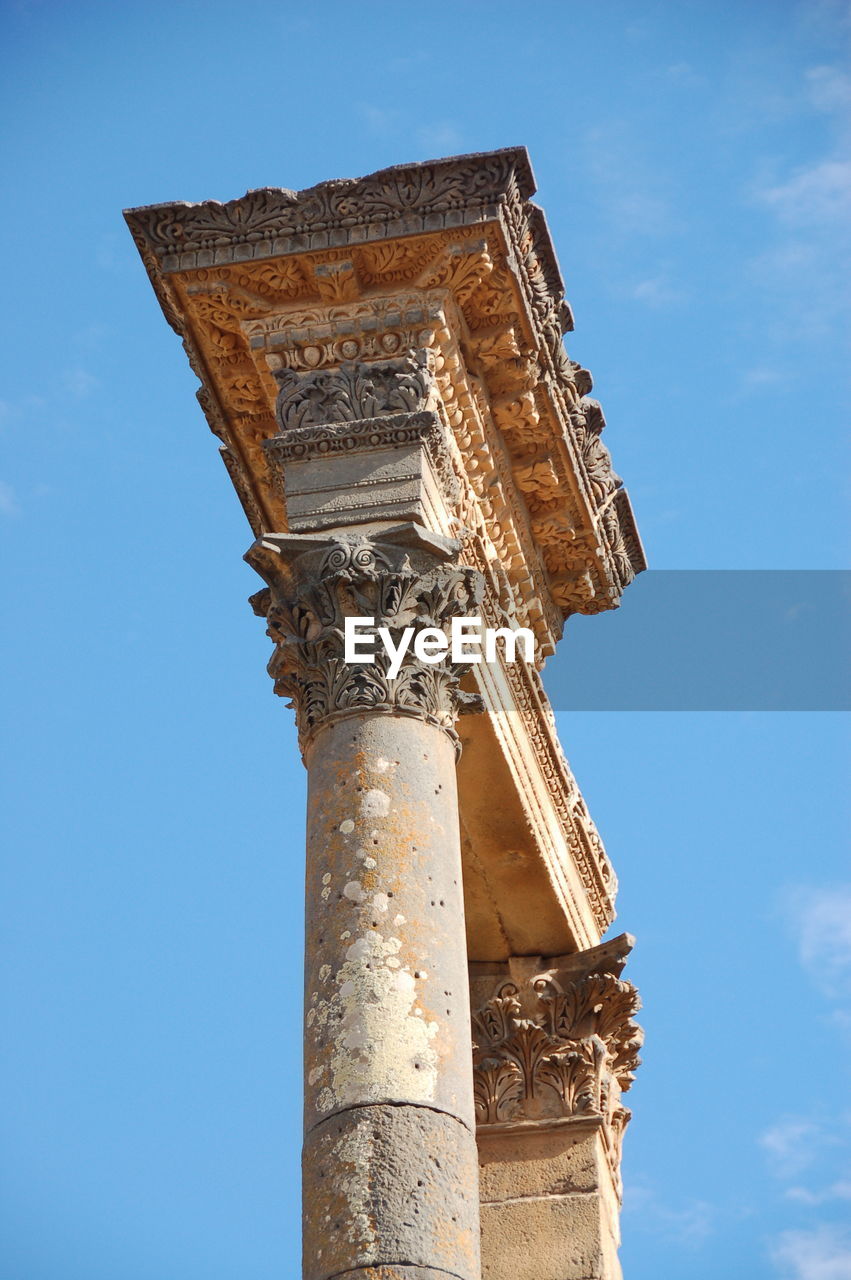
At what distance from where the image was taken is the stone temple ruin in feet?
37.7

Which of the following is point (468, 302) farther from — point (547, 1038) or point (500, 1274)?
point (500, 1274)

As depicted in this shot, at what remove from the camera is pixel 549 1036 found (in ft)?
56.5

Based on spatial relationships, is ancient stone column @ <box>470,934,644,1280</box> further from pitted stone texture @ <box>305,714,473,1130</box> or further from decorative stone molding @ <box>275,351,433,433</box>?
decorative stone molding @ <box>275,351,433,433</box>

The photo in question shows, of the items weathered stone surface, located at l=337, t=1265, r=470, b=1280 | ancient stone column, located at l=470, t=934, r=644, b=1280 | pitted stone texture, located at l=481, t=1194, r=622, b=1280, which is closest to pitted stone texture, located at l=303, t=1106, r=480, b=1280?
weathered stone surface, located at l=337, t=1265, r=470, b=1280

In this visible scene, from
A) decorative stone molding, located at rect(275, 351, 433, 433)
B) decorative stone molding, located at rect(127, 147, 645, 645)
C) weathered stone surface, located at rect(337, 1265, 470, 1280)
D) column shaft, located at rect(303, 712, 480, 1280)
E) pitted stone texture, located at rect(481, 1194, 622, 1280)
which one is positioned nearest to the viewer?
weathered stone surface, located at rect(337, 1265, 470, 1280)

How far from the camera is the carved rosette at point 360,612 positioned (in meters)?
13.0

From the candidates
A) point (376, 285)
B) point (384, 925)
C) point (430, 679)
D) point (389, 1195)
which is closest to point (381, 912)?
point (384, 925)

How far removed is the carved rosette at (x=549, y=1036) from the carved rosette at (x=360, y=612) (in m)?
4.37

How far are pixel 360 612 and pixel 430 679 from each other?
0.58m

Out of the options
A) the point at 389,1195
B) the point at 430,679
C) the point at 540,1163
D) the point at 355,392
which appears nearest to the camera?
the point at 389,1195

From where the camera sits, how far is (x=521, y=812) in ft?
53.0

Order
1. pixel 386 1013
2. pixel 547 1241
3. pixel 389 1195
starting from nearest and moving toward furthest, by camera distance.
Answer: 1. pixel 389 1195
2. pixel 386 1013
3. pixel 547 1241

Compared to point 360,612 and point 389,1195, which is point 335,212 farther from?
point 389,1195

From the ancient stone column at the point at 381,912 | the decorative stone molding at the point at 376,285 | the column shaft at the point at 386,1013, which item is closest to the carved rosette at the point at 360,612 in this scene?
the ancient stone column at the point at 381,912
